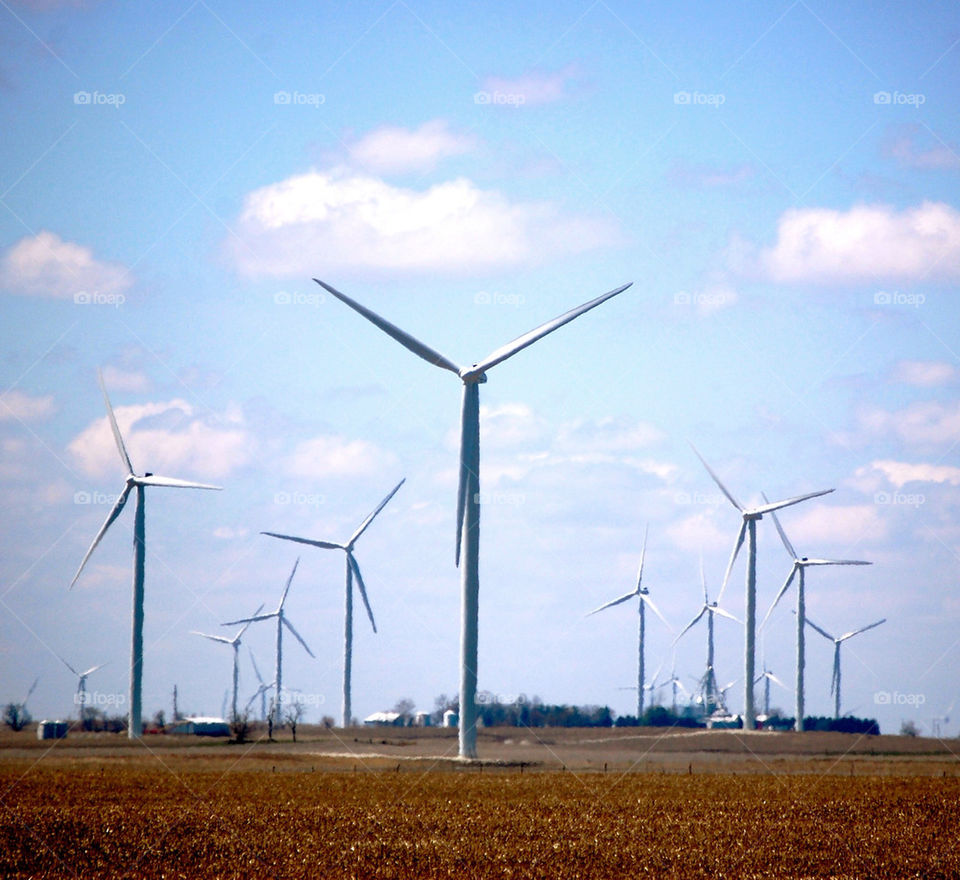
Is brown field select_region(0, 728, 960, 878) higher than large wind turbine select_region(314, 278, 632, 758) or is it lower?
lower

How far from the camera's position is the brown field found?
44.0 m

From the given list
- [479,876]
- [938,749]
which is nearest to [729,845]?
[479,876]

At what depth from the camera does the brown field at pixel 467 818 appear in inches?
1731

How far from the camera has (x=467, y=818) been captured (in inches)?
2244

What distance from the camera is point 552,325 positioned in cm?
9381

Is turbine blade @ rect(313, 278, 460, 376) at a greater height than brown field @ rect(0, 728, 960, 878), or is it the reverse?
turbine blade @ rect(313, 278, 460, 376)

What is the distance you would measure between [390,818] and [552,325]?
4438 cm

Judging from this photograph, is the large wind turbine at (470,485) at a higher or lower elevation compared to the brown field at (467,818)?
higher

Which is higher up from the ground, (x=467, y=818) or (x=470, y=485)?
(x=470, y=485)

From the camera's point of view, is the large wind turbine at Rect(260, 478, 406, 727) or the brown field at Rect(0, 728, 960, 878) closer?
the brown field at Rect(0, 728, 960, 878)

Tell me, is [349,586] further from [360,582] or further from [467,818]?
[467,818]

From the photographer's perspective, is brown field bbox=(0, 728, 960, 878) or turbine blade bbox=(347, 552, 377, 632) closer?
brown field bbox=(0, 728, 960, 878)

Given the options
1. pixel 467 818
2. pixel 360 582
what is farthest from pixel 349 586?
pixel 467 818

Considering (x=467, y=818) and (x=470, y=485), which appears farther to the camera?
(x=470, y=485)
